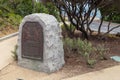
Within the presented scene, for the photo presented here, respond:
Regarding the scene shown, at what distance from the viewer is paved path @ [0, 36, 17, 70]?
7.82 meters

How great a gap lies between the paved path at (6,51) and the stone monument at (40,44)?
636 millimetres

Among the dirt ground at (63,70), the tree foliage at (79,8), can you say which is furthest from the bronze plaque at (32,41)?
the tree foliage at (79,8)

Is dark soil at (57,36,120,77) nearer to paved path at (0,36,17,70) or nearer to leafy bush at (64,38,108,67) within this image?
leafy bush at (64,38,108,67)

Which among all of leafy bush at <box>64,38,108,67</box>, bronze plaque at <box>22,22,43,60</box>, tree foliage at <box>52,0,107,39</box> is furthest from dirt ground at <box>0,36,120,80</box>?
tree foliage at <box>52,0,107,39</box>

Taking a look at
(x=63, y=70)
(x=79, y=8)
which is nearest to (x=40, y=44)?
(x=63, y=70)

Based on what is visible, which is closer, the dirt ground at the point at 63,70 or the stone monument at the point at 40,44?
the dirt ground at the point at 63,70

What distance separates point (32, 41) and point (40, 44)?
0.27m

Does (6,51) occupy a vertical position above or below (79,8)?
below

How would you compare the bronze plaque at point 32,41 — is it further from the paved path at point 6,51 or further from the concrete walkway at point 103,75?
the concrete walkway at point 103,75

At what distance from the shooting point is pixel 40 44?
7.04 metres

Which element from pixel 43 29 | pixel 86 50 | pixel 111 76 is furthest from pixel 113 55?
pixel 43 29

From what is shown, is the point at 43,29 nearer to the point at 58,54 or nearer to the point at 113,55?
the point at 58,54

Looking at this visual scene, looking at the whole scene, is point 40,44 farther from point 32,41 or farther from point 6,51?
point 6,51

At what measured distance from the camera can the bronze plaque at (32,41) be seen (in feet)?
23.1
